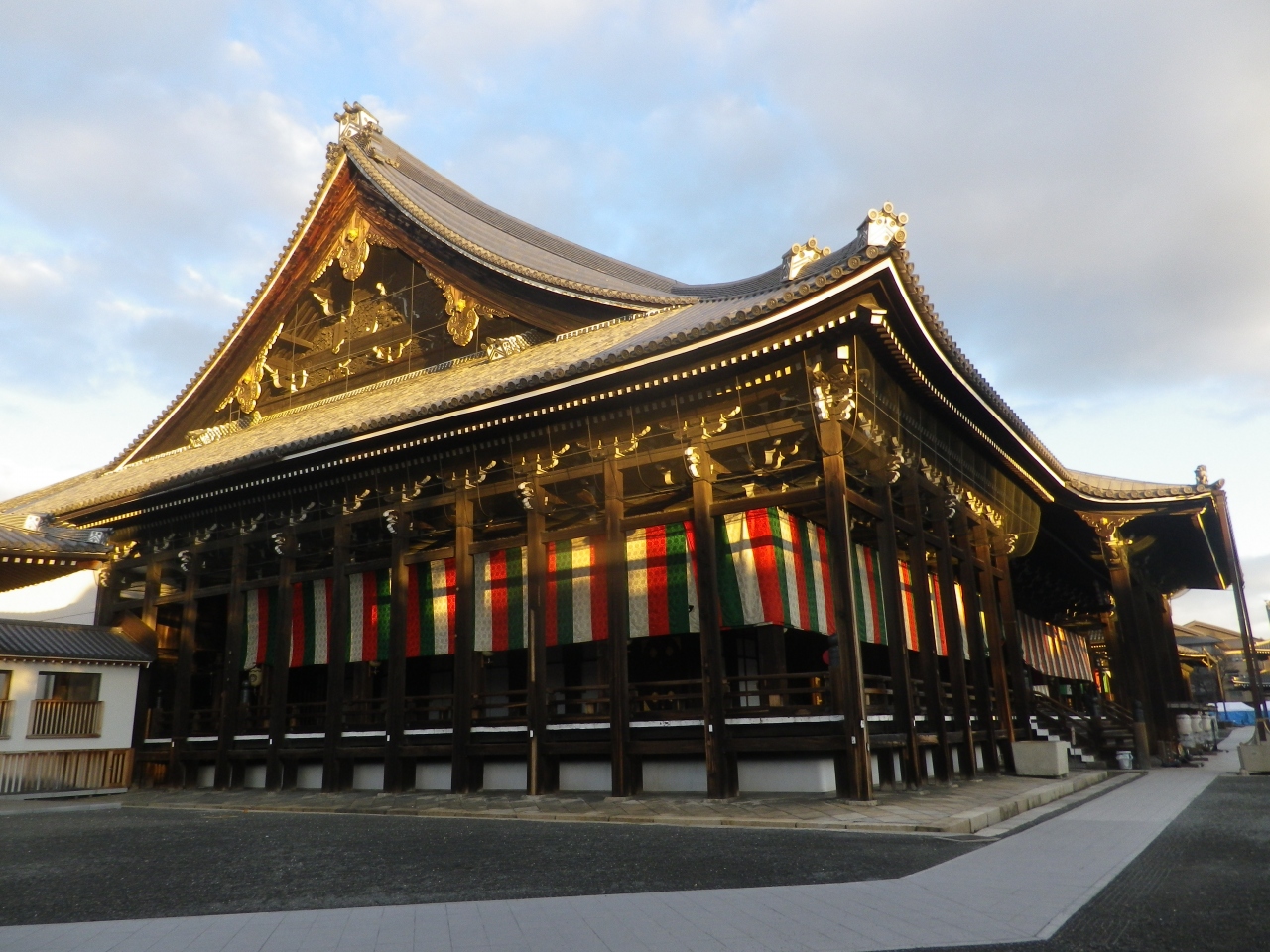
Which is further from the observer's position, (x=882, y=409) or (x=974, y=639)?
(x=974, y=639)

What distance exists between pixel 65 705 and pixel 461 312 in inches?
517

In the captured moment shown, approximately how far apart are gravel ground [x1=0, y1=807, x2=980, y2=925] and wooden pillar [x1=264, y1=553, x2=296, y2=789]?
6591 millimetres

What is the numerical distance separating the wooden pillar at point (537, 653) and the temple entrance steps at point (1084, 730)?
12.9 metres

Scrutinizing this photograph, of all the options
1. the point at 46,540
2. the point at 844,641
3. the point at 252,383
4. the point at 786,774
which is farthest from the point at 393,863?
the point at 252,383

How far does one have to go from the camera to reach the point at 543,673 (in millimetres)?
16656

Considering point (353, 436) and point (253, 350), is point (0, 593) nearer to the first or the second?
point (253, 350)

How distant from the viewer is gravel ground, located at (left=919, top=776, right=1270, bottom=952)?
5.81 m

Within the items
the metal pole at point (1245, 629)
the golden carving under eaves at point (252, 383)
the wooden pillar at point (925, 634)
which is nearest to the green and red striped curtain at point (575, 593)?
the wooden pillar at point (925, 634)

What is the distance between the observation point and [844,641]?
14.1m

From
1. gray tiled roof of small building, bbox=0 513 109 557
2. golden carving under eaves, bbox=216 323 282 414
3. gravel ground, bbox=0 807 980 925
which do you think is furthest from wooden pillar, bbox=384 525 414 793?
gray tiled roof of small building, bbox=0 513 109 557

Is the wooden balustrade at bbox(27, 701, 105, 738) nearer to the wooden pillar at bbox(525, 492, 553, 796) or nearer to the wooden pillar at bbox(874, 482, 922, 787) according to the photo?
the wooden pillar at bbox(525, 492, 553, 796)

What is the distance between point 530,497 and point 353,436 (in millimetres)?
3943

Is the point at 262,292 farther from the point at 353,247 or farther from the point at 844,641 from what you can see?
the point at 844,641

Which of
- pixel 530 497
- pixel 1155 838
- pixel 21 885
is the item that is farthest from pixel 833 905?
pixel 530 497
